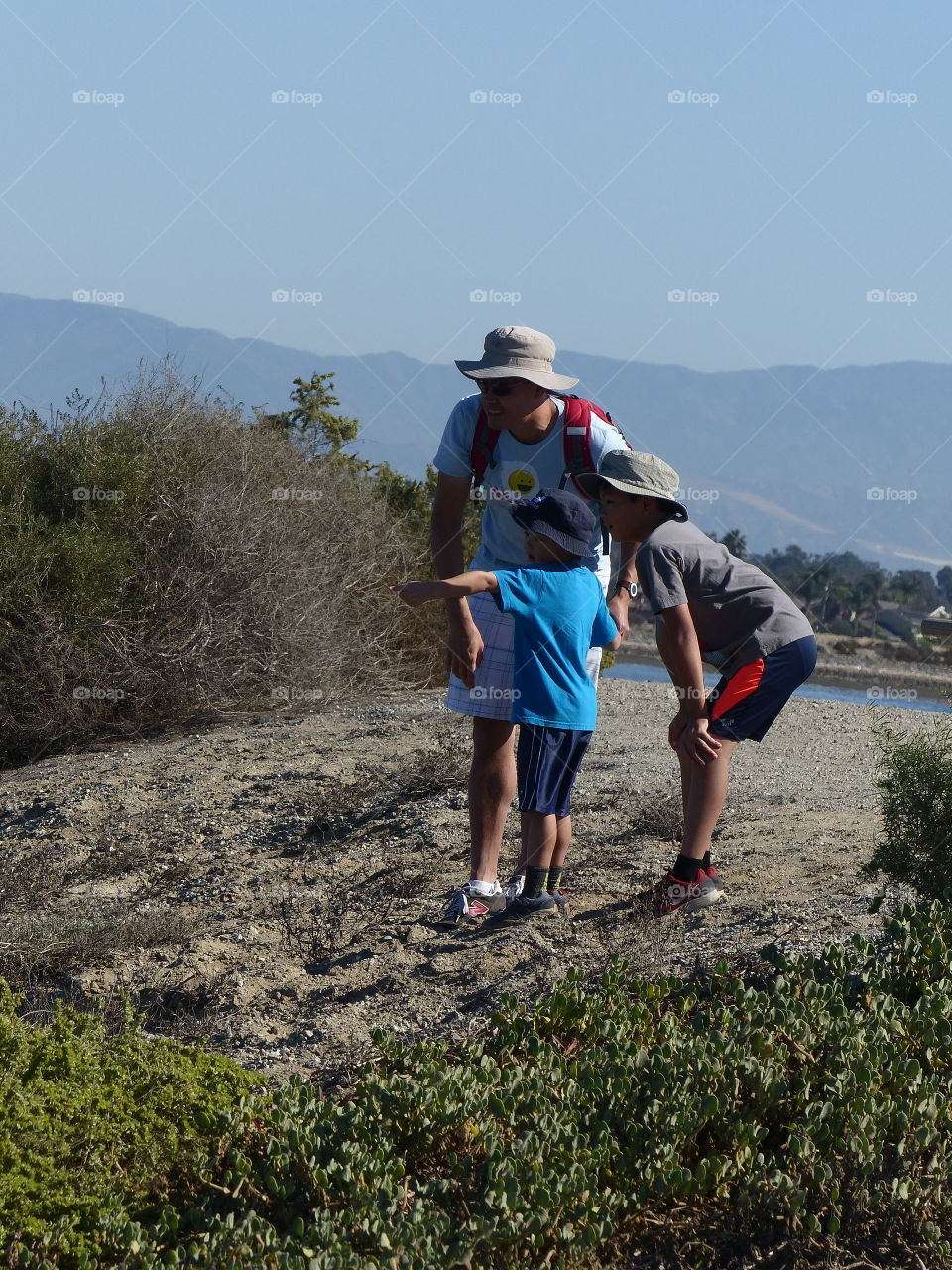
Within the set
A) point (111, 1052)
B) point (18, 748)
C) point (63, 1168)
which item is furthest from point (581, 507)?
point (18, 748)

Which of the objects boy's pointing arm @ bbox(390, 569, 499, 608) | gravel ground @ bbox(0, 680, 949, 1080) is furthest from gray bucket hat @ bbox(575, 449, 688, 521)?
gravel ground @ bbox(0, 680, 949, 1080)

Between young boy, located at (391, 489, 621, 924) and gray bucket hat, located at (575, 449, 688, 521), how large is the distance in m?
0.12

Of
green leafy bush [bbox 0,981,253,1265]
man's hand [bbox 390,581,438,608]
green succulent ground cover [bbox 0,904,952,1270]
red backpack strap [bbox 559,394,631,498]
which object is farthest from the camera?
red backpack strap [bbox 559,394,631,498]

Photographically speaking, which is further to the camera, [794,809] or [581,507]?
[794,809]

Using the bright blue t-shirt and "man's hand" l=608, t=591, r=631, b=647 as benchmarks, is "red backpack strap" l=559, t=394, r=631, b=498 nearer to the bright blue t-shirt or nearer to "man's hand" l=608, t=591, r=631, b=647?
the bright blue t-shirt

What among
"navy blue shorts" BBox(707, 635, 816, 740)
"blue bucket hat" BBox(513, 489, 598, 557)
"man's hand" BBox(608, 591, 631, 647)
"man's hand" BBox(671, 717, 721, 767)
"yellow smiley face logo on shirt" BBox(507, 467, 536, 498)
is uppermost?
"yellow smiley face logo on shirt" BBox(507, 467, 536, 498)

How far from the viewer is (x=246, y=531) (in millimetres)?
8586

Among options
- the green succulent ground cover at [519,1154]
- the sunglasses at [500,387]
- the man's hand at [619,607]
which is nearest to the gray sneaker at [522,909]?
the man's hand at [619,607]

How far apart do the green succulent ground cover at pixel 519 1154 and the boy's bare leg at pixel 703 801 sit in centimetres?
127

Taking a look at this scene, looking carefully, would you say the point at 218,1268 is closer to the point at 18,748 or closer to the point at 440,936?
the point at 440,936

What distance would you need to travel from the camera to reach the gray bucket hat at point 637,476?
424 centimetres

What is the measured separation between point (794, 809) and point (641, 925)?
2.01 m

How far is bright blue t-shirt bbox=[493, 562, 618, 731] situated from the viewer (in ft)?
14.2

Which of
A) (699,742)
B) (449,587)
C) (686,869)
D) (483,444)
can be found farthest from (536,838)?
(483,444)
